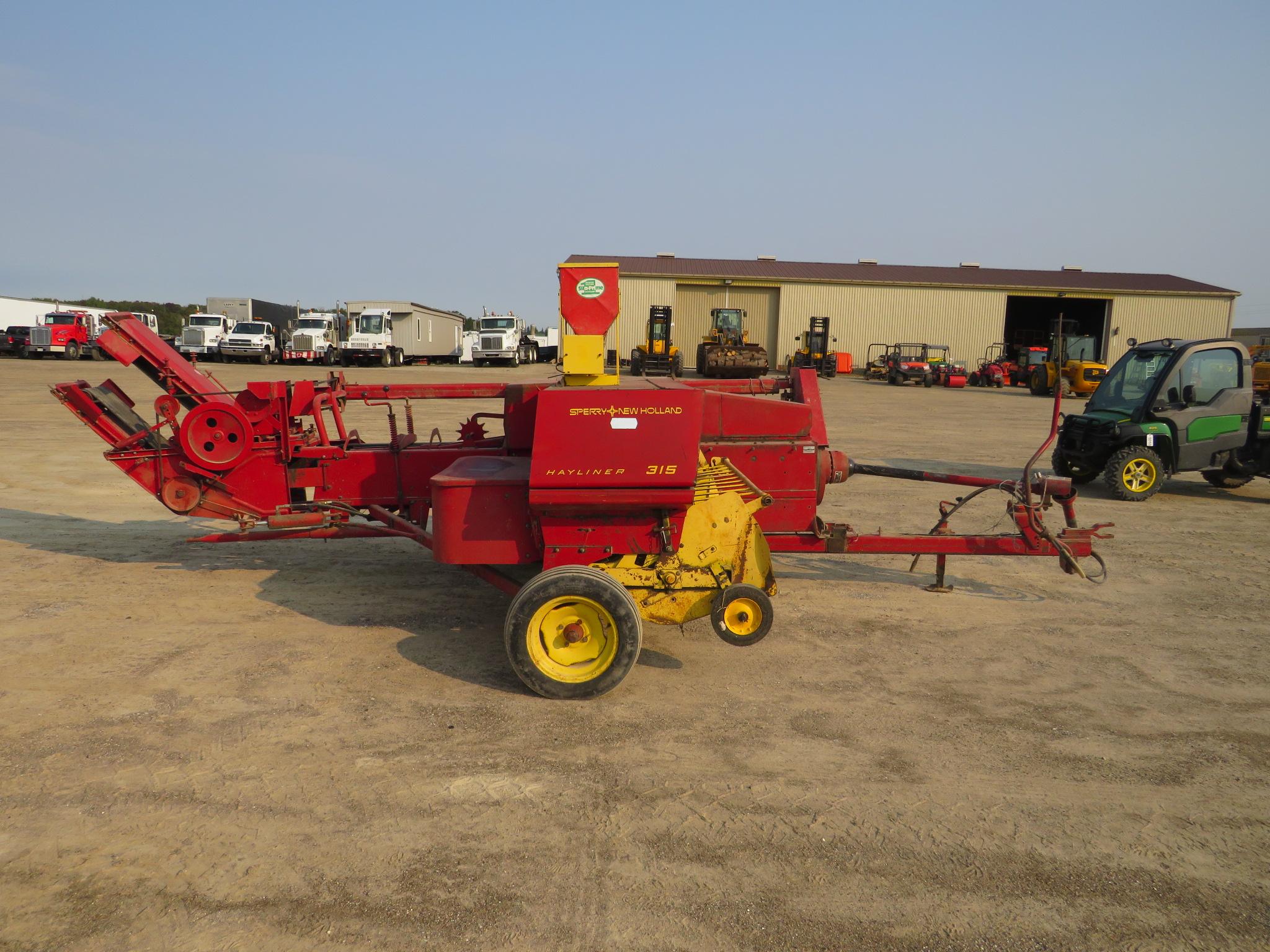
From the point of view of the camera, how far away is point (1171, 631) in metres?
5.65

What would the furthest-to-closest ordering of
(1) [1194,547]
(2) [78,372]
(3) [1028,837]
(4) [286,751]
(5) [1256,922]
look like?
(2) [78,372], (1) [1194,547], (4) [286,751], (3) [1028,837], (5) [1256,922]

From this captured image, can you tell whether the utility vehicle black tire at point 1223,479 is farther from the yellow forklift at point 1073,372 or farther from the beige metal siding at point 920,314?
the beige metal siding at point 920,314

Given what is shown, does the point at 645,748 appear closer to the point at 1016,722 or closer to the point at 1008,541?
the point at 1016,722

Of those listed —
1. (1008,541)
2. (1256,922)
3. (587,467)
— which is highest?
(587,467)

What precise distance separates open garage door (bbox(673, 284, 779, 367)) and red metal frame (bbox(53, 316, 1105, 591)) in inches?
1459

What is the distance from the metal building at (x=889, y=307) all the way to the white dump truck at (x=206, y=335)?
57.6 ft

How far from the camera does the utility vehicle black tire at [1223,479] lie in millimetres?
10770

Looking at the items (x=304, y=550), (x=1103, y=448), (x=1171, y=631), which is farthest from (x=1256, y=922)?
(x=1103, y=448)

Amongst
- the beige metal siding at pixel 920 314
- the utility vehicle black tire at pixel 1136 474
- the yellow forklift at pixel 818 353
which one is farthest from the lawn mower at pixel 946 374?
the utility vehicle black tire at pixel 1136 474

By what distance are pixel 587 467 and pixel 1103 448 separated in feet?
28.1

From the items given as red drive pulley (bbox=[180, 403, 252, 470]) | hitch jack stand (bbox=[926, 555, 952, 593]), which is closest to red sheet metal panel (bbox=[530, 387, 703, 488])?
red drive pulley (bbox=[180, 403, 252, 470])

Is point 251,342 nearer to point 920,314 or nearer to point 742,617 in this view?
point 920,314

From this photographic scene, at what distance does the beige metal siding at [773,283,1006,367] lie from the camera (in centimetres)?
4209

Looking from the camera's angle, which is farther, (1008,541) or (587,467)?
(1008,541)
